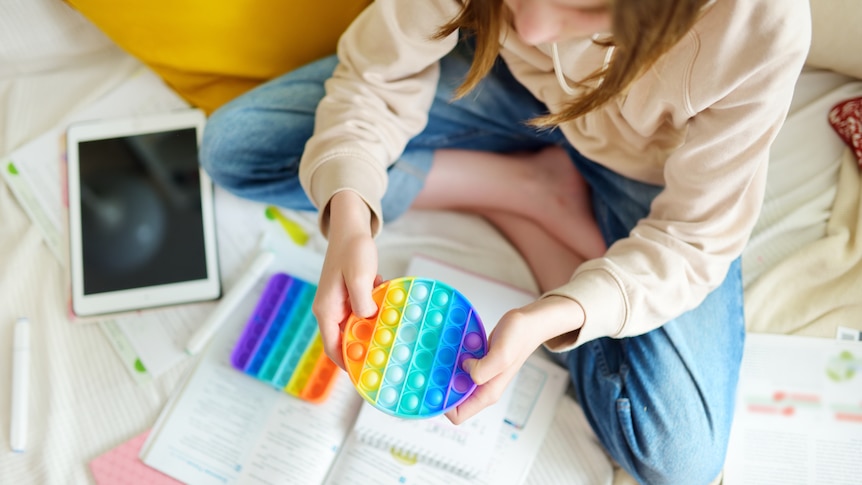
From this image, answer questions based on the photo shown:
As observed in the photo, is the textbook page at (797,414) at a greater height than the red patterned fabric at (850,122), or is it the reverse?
the red patterned fabric at (850,122)

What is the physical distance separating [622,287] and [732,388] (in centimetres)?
22

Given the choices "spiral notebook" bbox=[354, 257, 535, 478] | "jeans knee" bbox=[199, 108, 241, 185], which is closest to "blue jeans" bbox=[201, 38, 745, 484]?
"jeans knee" bbox=[199, 108, 241, 185]

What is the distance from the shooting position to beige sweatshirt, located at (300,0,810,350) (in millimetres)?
496

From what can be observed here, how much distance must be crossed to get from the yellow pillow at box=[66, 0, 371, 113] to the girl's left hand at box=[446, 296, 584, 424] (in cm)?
45

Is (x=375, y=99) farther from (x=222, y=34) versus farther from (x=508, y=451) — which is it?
(x=508, y=451)

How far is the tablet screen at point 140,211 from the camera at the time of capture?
80 centimetres

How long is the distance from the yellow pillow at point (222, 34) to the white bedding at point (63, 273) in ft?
0.41

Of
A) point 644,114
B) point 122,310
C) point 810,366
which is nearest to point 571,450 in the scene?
point 810,366

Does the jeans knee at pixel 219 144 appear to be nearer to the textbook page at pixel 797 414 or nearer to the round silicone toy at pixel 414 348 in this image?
the round silicone toy at pixel 414 348

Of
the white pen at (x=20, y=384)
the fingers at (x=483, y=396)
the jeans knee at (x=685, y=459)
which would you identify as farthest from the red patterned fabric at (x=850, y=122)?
the white pen at (x=20, y=384)

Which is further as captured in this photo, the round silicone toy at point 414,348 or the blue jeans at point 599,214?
the blue jeans at point 599,214

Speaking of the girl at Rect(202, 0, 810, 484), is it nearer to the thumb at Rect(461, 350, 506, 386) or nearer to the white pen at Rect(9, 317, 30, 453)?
the thumb at Rect(461, 350, 506, 386)

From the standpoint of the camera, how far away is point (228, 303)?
0.78 meters

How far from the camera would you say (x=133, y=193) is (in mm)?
823
